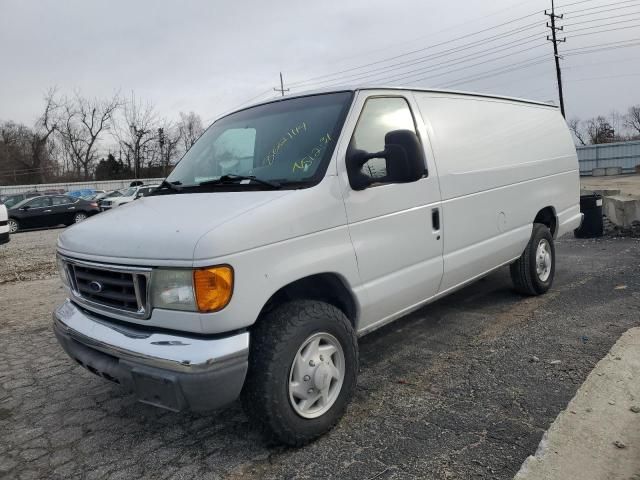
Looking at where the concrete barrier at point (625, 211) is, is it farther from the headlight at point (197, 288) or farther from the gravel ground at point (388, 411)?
the headlight at point (197, 288)

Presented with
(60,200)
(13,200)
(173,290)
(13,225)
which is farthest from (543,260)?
(13,200)

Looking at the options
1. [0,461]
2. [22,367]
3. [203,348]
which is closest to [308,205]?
[203,348]

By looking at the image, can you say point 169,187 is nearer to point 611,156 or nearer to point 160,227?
point 160,227

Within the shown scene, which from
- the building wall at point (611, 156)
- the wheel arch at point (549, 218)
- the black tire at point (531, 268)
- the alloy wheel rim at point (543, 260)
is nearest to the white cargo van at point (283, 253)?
the black tire at point (531, 268)

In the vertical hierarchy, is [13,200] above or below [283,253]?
above

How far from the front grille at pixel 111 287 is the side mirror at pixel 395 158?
1.37m

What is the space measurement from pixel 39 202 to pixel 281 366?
2092 cm

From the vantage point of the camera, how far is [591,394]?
10.9 ft

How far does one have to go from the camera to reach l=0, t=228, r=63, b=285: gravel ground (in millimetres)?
9140

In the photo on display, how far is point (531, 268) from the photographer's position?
5395 millimetres

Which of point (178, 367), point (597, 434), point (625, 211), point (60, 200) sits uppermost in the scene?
point (60, 200)

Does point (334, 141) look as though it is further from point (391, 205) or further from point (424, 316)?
point (424, 316)

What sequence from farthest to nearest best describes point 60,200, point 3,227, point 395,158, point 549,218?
point 60,200 < point 3,227 < point 549,218 < point 395,158

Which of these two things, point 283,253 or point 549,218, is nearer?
point 283,253
